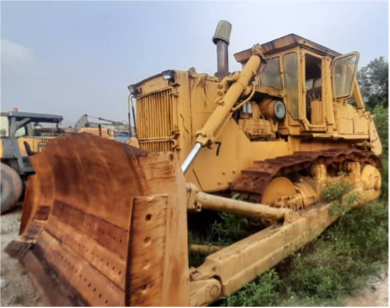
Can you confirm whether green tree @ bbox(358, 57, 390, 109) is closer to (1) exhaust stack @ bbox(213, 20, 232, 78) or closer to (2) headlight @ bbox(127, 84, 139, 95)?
(1) exhaust stack @ bbox(213, 20, 232, 78)

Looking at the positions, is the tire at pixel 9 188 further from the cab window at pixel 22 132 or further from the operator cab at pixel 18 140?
the cab window at pixel 22 132

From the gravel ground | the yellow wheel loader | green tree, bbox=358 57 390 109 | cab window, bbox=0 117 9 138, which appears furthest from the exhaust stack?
green tree, bbox=358 57 390 109

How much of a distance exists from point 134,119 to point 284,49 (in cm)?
249

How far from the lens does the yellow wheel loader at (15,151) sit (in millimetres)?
6570

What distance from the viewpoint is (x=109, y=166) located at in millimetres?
1919

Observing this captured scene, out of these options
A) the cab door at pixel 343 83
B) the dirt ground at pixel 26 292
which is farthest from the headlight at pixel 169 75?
the cab door at pixel 343 83

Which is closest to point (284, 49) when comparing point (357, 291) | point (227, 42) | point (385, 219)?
point (227, 42)

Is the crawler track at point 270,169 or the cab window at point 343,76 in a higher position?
the cab window at point 343,76

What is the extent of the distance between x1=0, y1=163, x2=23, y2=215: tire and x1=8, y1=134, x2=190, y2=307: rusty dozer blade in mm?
4532

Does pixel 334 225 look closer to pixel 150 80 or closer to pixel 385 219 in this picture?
pixel 385 219

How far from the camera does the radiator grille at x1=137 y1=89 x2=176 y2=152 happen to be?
3305 millimetres

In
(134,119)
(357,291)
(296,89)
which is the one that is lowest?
(357,291)

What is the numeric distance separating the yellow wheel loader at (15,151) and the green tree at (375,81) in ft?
45.7

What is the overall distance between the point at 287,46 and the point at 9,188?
21.5 ft
